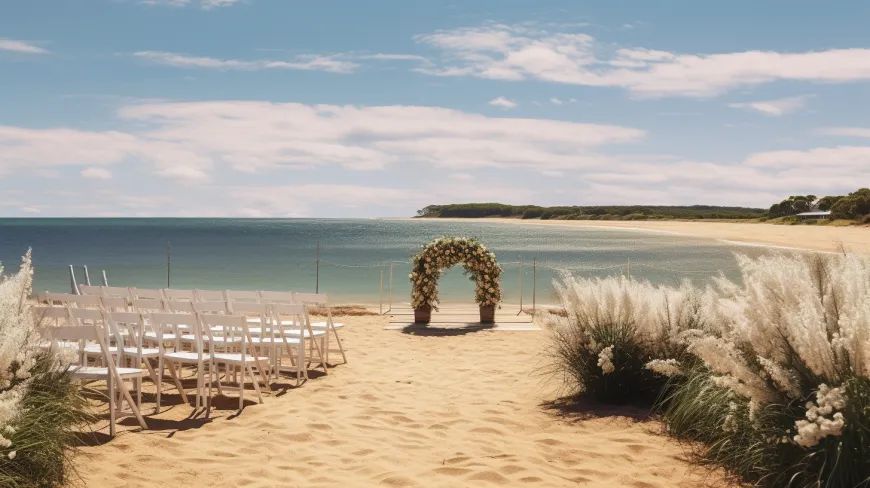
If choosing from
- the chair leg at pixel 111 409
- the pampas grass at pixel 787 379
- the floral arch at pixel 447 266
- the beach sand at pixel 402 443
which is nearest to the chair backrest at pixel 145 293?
the beach sand at pixel 402 443

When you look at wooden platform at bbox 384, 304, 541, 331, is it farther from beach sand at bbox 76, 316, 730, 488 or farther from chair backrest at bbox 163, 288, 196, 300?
beach sand at bbox 76, 316, 730, 488

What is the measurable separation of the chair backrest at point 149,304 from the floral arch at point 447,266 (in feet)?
17.2

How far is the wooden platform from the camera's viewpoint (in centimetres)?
1352

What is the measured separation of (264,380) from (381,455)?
267cm

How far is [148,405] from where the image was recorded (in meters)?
7.21

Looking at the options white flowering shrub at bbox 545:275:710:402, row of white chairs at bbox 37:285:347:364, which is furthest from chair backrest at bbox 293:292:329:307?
white flowering shrub at bbox 545:275:710:402

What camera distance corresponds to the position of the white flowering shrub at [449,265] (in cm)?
1389

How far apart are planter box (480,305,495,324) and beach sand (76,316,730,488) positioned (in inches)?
213

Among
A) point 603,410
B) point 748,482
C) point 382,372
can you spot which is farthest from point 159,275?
point 748,482

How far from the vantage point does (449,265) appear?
14227mm

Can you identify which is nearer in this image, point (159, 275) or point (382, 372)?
point (382, 372)

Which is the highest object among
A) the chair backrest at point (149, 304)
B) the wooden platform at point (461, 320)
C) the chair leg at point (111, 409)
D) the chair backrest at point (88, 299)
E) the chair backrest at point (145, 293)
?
the chair backrest at point (88, 299)

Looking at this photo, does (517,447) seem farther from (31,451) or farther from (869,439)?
(31,451)

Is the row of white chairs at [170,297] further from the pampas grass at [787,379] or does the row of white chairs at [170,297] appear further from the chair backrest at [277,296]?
the pampas grass at [787,379]
